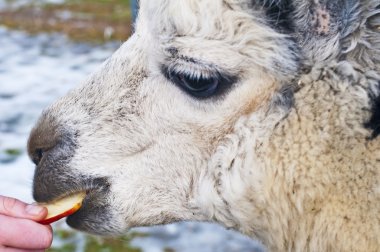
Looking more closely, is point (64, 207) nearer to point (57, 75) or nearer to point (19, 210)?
point (19, 210)

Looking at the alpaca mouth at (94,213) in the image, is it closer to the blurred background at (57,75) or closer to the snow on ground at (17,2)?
the blurred background at (57,75)

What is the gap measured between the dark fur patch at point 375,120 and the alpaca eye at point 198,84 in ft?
1.73

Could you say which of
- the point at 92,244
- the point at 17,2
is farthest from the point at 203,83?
the point at 17,2

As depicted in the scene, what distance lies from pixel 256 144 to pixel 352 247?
1.53ft

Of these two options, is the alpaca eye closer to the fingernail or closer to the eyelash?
the eyelash

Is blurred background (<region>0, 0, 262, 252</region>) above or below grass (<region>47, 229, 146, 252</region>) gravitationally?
above

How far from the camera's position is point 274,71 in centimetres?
232

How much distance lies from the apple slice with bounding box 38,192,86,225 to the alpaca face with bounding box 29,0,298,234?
0.03m

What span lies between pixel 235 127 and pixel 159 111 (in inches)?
11.7

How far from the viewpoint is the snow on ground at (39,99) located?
484 cm

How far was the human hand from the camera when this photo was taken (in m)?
2.49

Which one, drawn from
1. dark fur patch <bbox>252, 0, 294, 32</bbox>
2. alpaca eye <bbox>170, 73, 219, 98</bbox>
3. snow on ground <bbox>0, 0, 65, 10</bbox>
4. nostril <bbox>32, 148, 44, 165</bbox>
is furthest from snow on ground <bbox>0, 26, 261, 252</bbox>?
Answer: snow on ground <bbox>0, 0, 65, 10</bbox>

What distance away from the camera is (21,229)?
2.50 m

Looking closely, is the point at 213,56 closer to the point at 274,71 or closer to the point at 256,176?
the point at 274,71
